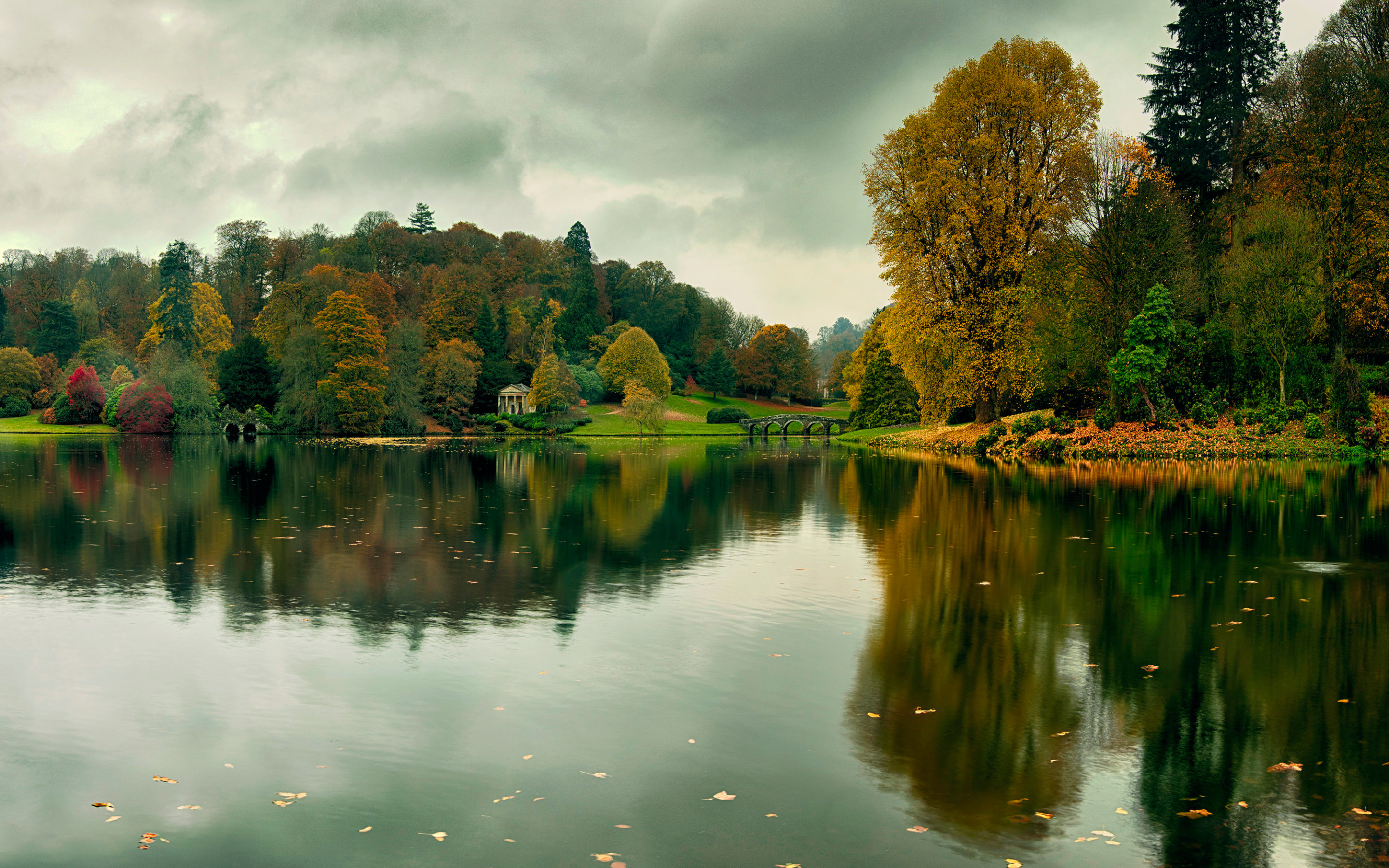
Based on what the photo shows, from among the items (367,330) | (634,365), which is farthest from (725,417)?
(367,330)

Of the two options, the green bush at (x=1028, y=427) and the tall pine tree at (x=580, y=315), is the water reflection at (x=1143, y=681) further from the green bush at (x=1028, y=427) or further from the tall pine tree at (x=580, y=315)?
the tall pine tree at (x=580, y=315)

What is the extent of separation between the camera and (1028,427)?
4306 centimetres

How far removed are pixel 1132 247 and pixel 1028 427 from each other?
8941 millimetres

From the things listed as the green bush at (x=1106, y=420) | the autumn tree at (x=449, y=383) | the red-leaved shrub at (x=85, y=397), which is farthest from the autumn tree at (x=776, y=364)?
the green bush at (x=1106, y=420)

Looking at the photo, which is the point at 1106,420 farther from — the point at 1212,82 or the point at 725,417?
the point at 725,417

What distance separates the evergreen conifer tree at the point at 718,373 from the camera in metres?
123

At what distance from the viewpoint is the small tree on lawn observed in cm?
3841

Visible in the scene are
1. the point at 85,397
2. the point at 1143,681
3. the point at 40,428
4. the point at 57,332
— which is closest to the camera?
the point at 1143,681

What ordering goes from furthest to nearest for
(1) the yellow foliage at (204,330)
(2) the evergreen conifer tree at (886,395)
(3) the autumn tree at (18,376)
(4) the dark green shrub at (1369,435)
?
(1) the yellow foliage at (204,330) < (3) the autumn tree at (18,376) < (2) the evergreen conifer tree at (886,395) < (4) the dark green shrub at (1369,435)

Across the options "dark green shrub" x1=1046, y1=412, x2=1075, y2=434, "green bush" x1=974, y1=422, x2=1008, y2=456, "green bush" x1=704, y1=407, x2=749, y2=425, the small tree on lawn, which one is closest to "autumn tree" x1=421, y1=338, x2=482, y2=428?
"green bush" x1=704, y1=407, x2=749, y2=425

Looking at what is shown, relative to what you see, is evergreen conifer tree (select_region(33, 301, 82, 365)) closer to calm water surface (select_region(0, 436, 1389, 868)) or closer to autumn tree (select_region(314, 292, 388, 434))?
autumn tree (select_region(314, 292, 388, 434))

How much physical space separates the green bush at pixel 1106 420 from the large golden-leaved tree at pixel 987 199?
3.35 metres

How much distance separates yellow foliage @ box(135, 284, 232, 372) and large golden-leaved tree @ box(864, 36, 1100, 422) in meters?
74.3

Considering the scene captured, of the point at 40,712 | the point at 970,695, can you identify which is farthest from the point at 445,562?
the point at 970,695
